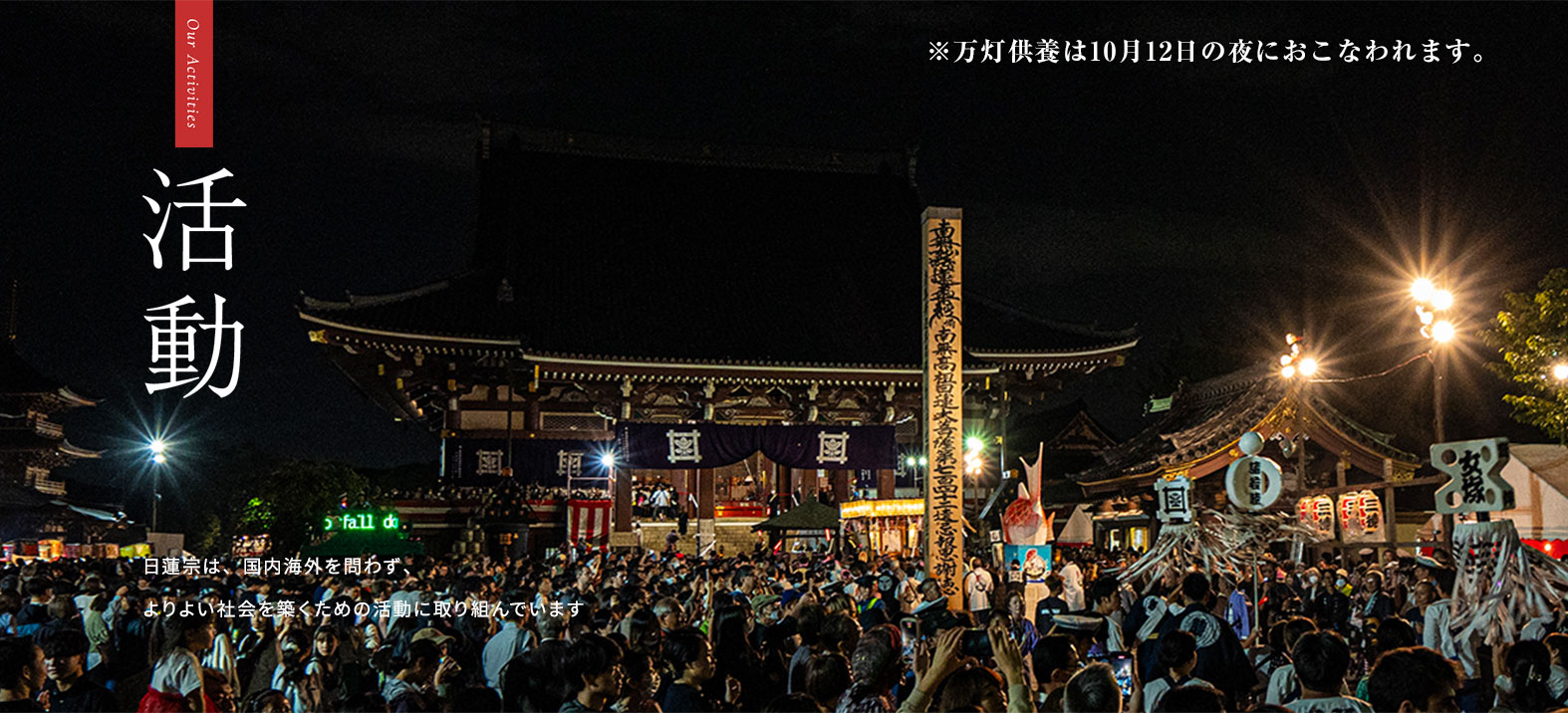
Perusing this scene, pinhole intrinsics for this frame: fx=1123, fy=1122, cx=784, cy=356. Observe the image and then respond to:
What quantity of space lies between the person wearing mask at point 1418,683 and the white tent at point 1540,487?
26.2 m

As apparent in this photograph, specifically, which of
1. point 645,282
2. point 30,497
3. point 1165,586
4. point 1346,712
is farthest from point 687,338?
point 30,497

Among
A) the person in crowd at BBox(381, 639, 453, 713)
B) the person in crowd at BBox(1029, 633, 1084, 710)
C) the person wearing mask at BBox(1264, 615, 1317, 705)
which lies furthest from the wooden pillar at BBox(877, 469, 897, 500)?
the person in crowd at BBox(1029, 633, 1084, 710)

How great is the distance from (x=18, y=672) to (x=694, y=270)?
84.4 feet

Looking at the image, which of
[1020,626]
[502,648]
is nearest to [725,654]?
[502,648]

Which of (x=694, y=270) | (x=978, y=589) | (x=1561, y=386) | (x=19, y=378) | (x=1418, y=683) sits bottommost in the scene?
(x=978, y=589)

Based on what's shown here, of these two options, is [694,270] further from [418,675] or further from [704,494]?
[418,675]

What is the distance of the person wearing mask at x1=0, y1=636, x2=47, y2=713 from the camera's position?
16.2ft

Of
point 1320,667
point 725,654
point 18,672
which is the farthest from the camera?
point 725,654

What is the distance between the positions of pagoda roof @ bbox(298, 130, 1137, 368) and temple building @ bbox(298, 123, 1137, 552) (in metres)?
0.07

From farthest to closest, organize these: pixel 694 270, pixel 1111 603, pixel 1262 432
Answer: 1. pixel 694 270
2. pixel 1262 432
3. pixel 1111 603

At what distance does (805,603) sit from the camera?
7824 millimetres

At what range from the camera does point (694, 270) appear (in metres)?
30.4

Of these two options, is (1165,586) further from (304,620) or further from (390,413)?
(390,413)

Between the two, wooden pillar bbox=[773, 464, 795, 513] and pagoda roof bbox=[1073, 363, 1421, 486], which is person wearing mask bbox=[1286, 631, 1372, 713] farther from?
wooden pillar bbox=[773, 464, 795, 513]
